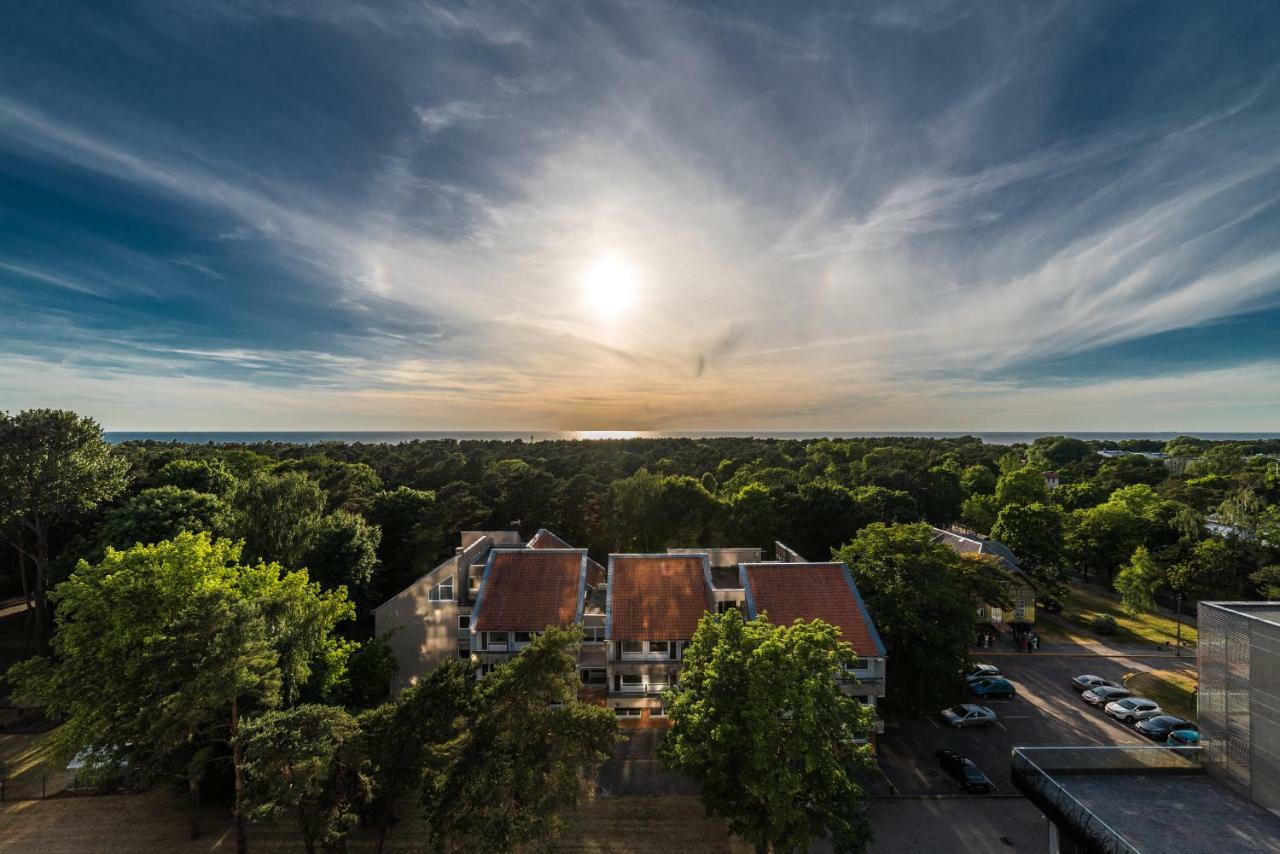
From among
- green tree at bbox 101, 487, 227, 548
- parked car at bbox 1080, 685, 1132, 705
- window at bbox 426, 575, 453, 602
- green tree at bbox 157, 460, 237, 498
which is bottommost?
parked car at bbox 1080, 685, 1132, 705

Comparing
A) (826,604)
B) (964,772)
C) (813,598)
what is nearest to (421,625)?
(813,598)

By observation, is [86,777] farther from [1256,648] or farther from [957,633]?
[1256,648]

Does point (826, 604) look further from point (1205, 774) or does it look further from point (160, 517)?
point (160, 517)

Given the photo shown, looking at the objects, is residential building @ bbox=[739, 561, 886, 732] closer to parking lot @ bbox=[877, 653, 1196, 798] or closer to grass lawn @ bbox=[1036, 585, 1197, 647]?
parking lot @ bbox=[877, 653, 1196, 798]

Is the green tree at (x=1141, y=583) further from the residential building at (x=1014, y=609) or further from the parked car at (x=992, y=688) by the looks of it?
the parked car at (x=992, y=688)

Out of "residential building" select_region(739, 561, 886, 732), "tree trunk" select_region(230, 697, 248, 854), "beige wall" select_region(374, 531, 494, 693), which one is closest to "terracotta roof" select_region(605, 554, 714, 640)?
"residential building" select_region(739, 561, 886, 732)

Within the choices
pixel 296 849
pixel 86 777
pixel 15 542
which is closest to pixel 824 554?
pixel 296 849

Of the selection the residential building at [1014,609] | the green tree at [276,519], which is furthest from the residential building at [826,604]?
the green tree at [276,519]
